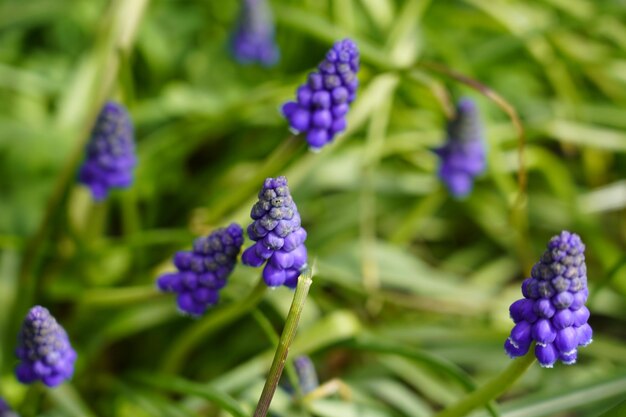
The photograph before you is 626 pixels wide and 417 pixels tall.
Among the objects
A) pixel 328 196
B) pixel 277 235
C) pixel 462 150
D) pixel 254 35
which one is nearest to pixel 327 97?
pixel 277 235

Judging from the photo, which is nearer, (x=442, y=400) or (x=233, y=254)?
(x=233, y=254)

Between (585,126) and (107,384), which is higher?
(585,126)

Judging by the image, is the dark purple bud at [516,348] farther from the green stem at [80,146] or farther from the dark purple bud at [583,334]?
the green stem at [80,146]

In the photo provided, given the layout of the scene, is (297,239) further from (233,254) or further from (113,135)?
(113,135)

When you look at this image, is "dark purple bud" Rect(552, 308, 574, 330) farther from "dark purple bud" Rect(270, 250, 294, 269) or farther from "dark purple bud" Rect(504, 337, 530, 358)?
"dark purple bud" Rect(270, 250, 294, 269)

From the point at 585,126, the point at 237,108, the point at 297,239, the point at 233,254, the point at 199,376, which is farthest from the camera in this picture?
the point at 585,126

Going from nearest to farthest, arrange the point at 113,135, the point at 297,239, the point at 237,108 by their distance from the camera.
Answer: the point at 297,239 → the point at 113,135 → the point at 237,108

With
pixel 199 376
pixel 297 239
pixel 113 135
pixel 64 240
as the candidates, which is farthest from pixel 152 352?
pixel 297 239

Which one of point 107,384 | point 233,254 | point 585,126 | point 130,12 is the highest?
point 585,126

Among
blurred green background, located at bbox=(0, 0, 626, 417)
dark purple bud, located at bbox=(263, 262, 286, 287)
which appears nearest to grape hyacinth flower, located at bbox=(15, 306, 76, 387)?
blurred green background, located at bbox=(0, 0, 626, 417)
